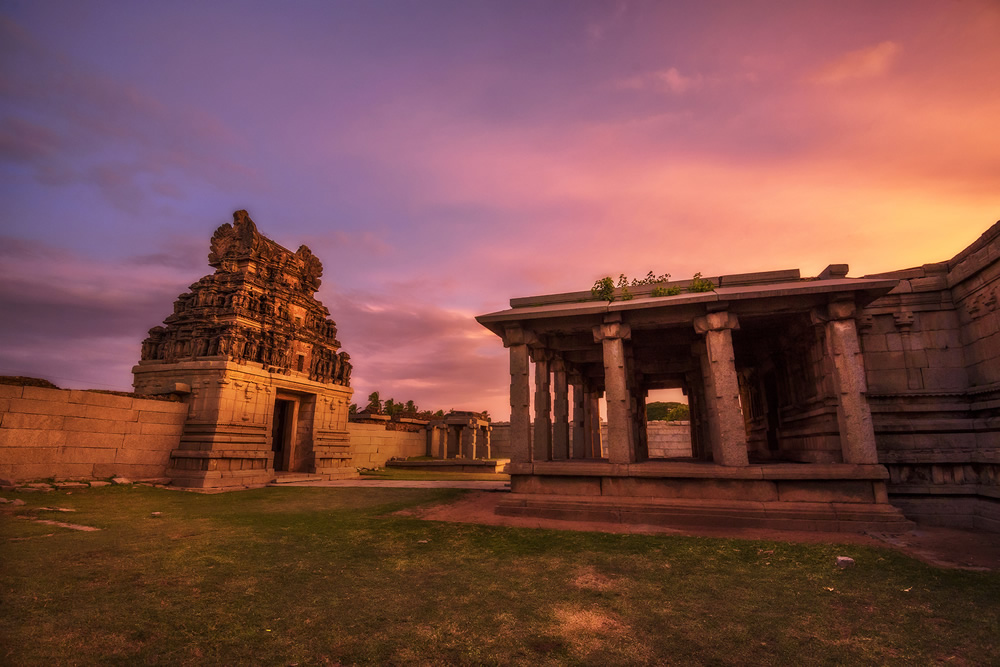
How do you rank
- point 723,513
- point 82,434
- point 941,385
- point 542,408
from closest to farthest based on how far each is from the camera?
point 723,513 → point 941,385 → point 82,434 → point 542,408

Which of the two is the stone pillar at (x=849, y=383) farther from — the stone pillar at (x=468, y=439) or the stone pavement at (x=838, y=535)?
the stone pillar at (x=468, y=439)

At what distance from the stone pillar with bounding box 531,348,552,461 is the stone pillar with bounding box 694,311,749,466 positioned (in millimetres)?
4434

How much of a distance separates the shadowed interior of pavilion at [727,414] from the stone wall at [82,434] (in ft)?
39.4

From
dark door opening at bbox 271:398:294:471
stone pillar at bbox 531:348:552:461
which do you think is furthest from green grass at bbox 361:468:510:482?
stone pillar at bbox 531:348:552:461

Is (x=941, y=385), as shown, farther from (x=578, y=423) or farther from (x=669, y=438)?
(x=669, y=438)

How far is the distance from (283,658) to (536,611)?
2347 mm

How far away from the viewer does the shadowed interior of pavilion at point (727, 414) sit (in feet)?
29.5

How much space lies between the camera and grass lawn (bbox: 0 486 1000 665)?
12.4 ft

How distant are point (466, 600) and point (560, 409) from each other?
37.6 ft

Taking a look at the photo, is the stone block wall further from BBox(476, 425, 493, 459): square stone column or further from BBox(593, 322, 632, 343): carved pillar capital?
BBox(593, 322, 632, 343): carved pillar capital

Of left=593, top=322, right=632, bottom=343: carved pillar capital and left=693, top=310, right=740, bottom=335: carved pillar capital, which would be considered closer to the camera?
left=693, top=310, right=740, bottom=335: carved pillar capital

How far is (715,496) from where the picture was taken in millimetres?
9516

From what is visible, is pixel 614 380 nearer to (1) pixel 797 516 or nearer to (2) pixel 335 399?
(1) pixel 797 516

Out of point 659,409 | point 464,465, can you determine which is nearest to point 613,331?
point 464,465
